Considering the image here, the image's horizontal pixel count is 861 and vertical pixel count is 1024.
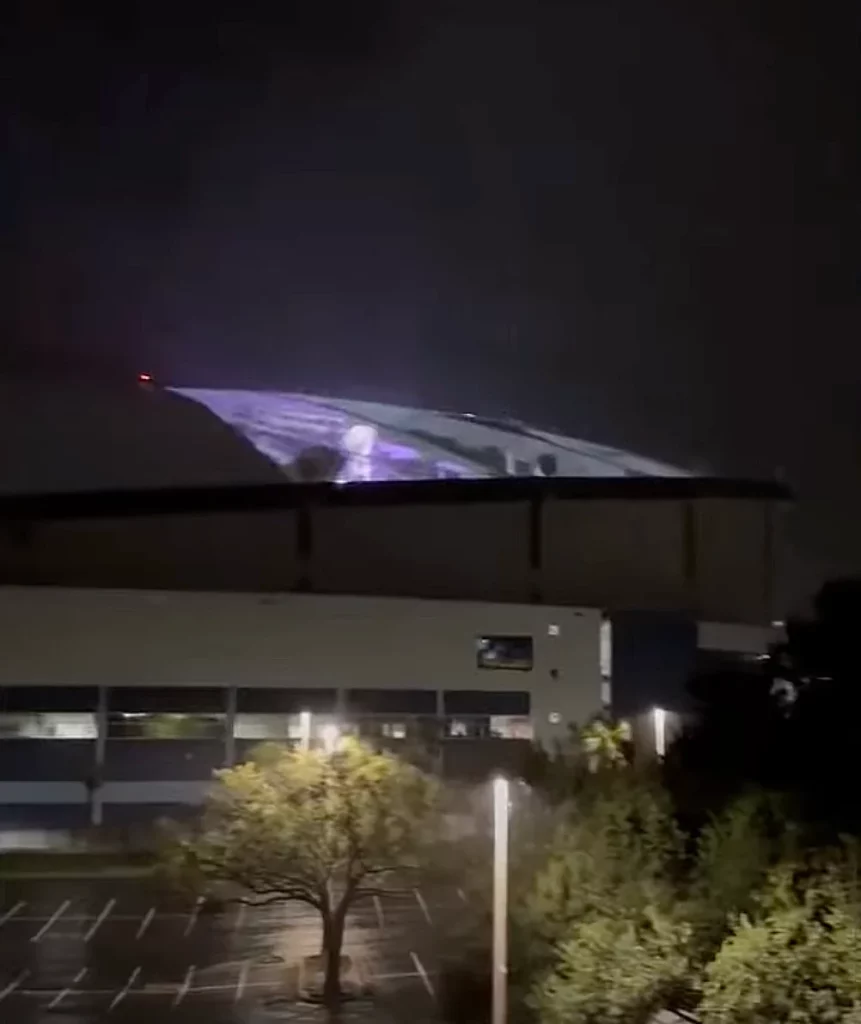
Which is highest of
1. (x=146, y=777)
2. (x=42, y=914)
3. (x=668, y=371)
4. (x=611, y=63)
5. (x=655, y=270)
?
(x=611, y=63)

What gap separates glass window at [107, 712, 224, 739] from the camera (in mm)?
2820

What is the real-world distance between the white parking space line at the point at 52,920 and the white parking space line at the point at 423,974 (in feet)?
2.27

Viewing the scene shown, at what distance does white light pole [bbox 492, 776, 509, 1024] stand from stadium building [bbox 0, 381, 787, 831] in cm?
9

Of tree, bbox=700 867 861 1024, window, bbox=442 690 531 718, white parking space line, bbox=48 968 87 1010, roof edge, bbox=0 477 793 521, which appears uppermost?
roof edge, bbox=0 477 793 521

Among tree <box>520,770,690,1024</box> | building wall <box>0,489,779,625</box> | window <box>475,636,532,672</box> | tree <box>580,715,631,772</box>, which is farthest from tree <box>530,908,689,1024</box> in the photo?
building wall <box>0,489,779,625</box>

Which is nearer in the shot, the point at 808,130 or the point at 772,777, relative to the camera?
the point at 772,777

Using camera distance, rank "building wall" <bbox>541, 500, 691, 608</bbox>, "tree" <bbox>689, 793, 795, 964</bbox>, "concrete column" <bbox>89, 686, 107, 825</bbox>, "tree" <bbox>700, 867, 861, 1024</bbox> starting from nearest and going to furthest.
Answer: "tree" <bbox>700, 867, 861, 1024</bbox> < "tree" <bbox>689, 793, 795, 964</bbox> < "concrete column" <bbox>89, 686, 107, 825</bbox> < "building wall" <bbox>541, 500, 691, 608</bbox>

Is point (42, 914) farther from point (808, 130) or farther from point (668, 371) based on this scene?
point (808, 130)

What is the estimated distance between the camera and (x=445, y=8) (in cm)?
297

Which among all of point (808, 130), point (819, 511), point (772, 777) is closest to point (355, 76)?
point (808, 130)

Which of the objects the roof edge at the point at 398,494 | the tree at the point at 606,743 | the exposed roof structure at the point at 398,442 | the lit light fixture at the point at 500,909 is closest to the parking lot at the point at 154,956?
the lit light fixture at the point at 500,909

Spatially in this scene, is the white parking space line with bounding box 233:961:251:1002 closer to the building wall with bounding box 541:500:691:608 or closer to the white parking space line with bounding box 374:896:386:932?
the white parking space line with bounding box 374:896:386:932

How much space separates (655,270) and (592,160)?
267mm

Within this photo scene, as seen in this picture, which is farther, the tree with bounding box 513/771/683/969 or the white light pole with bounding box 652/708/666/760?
the white light pole with bounding box 652/708/666/760
